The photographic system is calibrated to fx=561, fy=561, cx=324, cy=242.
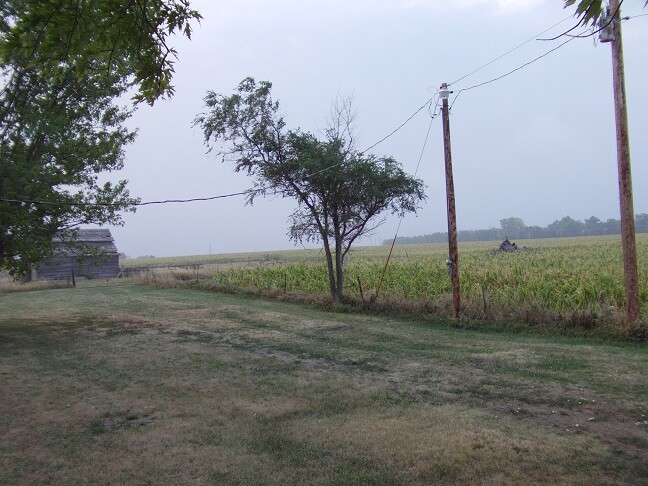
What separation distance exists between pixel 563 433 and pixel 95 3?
5634 millimetres

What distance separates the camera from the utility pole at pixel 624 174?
10.5m

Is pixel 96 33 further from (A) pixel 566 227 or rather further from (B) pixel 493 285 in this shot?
(A) pixel 566 227

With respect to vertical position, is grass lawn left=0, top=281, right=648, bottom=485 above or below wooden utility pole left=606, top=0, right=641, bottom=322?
below

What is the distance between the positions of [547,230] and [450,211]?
11727 centimetres

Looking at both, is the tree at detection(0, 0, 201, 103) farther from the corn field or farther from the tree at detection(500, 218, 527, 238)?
the tree at detection(500, 218, 527, 238)

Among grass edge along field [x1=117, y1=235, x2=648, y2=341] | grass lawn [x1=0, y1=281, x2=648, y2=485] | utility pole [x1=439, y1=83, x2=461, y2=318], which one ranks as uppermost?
utility pole [x1=439, y1=83, x2=461, y2=318]

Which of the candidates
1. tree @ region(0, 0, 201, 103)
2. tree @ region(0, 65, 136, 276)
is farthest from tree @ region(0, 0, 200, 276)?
tree @ region(0, 0, 201, 103)

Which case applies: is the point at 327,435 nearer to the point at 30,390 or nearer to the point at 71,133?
the point at 30,390

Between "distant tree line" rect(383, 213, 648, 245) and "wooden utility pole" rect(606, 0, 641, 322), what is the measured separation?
87.0 metres

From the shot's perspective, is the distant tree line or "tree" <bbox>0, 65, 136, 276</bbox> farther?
the distant tree line

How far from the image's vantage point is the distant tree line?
110812mm

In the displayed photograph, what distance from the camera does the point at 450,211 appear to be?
1366 centimetres

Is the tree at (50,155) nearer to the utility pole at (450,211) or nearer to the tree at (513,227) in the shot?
the utility pole at (450,211)

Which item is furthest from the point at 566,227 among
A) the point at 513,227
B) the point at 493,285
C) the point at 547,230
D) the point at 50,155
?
the point at 50,155
